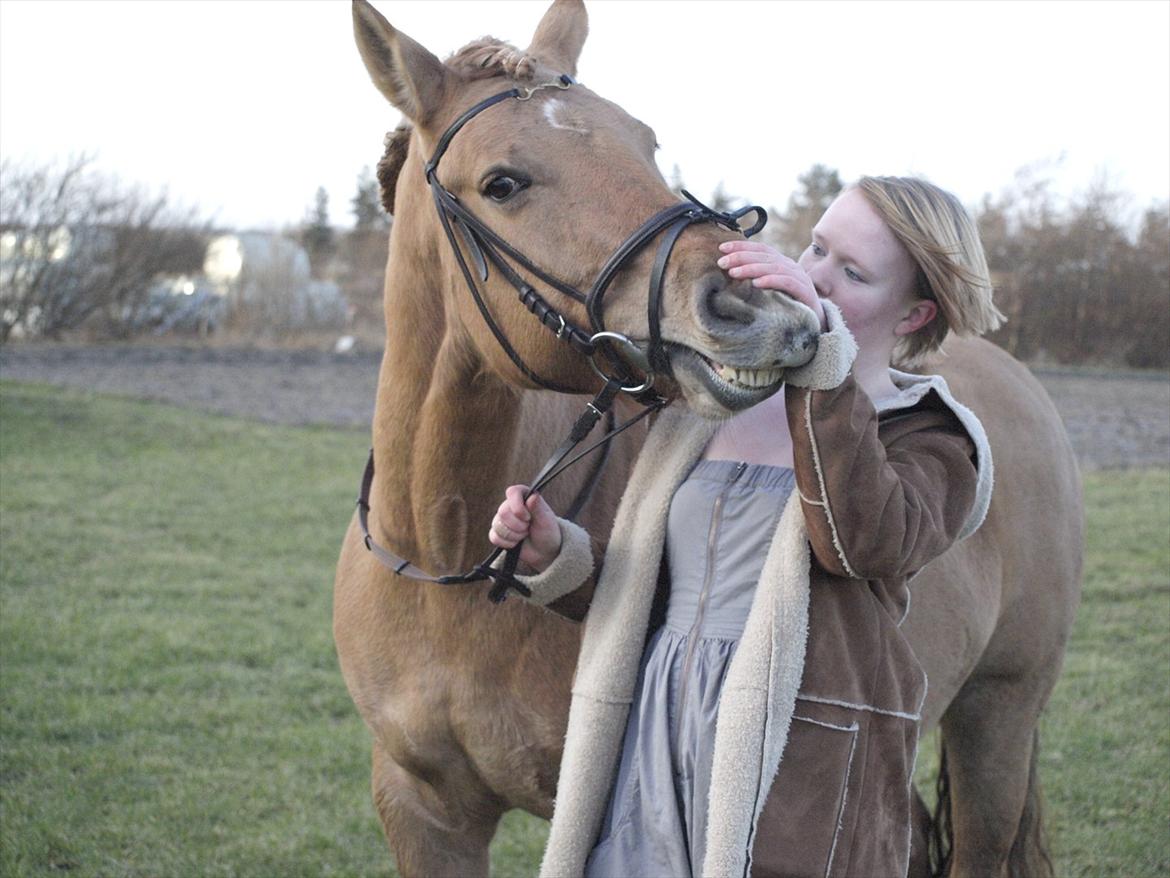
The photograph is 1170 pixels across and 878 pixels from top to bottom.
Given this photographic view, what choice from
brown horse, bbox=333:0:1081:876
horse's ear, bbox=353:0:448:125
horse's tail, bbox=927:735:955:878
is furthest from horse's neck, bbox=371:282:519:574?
horse's tail, bbox=927:735:955:878

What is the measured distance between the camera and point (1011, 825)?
351cm

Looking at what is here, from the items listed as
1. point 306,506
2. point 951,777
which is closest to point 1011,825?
point 951,777

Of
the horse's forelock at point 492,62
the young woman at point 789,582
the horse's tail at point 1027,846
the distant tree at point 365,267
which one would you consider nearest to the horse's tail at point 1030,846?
the horse's tail at point 1027,846

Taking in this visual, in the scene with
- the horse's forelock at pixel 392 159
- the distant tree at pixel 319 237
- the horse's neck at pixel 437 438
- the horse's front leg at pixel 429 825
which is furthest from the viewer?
the distant tree at pixel 319 237

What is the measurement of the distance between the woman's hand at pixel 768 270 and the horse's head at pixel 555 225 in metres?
0.02

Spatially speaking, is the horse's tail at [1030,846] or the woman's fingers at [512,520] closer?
the woman's fingers at [512,520]

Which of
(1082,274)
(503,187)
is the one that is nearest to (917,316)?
(503,187)

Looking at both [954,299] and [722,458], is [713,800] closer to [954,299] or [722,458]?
[722,458]

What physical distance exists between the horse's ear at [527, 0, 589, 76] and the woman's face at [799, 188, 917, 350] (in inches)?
29.3

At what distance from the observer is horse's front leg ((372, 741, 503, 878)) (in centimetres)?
274

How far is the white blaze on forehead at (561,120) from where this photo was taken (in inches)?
81.0

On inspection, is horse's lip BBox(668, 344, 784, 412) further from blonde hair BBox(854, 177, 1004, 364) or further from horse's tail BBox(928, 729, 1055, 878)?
horse's tail BBox(928, 729, 1055, 878)

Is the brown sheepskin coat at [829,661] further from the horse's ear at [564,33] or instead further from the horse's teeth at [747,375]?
the horse's ear at [564,33]

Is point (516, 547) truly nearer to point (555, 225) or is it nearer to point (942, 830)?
point (555, 225)
